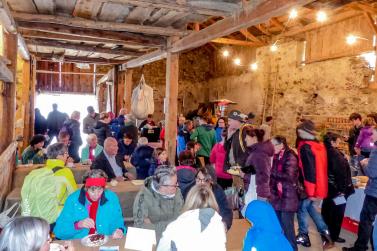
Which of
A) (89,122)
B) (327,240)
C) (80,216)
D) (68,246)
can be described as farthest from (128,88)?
(68,246)

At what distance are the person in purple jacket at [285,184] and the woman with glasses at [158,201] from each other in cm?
147

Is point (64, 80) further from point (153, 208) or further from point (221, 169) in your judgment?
point (153, 208)

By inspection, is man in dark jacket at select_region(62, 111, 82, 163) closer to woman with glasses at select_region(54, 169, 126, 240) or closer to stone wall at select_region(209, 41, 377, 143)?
woman with glasses at select_region(54, 169, 126, 240)

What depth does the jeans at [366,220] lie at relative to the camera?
405cm

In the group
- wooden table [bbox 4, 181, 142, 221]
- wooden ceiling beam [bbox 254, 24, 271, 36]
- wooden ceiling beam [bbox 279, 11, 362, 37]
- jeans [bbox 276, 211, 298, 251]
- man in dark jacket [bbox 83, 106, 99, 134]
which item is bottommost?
jeans [bbox 276, 211, 298, 251]

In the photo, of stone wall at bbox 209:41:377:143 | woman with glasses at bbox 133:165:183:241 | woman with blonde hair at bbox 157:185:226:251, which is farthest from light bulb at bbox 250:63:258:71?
woman with blonde hair at bbox 157:185:226:251

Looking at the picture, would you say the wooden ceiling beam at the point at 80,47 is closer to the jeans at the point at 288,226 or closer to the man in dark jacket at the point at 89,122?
the man in dark jacket at the point at 89,122

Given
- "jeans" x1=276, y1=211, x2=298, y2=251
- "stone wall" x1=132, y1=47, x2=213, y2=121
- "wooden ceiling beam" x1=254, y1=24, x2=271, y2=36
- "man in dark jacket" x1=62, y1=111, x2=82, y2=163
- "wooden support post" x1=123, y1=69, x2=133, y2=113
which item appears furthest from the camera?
"stone wall" x1=132, y1=47, x2=213, y2=121

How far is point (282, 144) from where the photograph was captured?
418 centimetres

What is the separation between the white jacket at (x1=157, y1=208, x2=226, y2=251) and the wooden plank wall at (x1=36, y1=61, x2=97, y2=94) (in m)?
13.2

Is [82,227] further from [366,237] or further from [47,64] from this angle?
[47,64]

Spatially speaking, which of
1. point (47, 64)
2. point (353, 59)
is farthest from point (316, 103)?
point (47, 64)

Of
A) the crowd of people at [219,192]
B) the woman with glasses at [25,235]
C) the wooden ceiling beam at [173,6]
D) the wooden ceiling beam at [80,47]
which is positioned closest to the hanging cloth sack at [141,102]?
the wooden ceiling beam at [80,47]

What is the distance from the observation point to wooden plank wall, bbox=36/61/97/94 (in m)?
14.4
